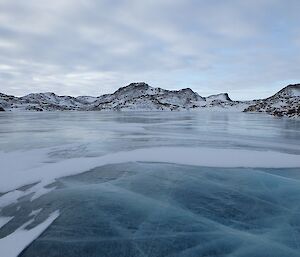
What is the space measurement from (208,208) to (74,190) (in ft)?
8.62

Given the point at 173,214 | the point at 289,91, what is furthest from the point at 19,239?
the point at 289,91

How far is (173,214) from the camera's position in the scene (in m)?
4.90

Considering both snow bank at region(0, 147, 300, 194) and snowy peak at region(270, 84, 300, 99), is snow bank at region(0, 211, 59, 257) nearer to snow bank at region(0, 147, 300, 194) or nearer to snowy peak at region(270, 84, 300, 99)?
snow bank at region(0, 147, 300, 194)

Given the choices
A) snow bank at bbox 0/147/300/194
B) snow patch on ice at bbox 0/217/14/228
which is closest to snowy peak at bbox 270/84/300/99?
snow bank at bbox 0/147/300/194

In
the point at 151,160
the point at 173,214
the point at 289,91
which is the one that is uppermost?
the point at 289,91

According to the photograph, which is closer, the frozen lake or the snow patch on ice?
the frozen lake

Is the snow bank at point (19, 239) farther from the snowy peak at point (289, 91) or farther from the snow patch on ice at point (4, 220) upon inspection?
the snowy peak at point (289, 91)

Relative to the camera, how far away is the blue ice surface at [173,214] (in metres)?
3.82

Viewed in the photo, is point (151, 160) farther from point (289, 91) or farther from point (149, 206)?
point (289, 91)

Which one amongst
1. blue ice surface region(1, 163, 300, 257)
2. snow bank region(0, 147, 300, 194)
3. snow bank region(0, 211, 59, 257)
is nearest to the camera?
snow bank region(0, 211, 59, 257)

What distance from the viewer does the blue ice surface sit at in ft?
12.5

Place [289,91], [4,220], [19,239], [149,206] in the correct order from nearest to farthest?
→ [19,239]
[4,220]
[149,206]
[289,91]

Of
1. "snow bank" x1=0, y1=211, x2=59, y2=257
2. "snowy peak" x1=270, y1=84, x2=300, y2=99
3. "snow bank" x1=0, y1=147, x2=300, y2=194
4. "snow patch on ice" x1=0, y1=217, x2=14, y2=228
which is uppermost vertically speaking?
"snowy peak" x1=270, y1=84, x2=300, y2=99

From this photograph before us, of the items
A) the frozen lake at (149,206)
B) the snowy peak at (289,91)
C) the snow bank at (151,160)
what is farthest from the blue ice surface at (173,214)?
the snowy peak at (289,91)
